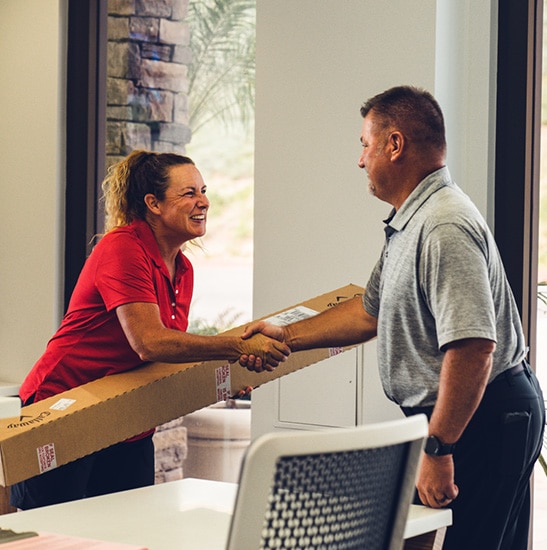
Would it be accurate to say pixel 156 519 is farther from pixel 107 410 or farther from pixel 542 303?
pixel 542 303

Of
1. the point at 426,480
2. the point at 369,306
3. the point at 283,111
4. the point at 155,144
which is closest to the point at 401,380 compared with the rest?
the point at 426,480

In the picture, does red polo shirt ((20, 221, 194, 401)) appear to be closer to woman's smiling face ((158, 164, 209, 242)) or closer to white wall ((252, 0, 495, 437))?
woman's smiling face ((158, 164, 209, 242))

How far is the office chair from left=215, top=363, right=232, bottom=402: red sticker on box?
123 cm

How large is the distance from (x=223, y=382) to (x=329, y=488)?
1368 millimetres

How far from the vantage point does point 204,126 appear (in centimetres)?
364

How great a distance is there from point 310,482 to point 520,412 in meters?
1.02

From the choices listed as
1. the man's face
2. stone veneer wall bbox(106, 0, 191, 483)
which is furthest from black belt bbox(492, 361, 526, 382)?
stone veneer wall bbox(106, 0, 191, 483)

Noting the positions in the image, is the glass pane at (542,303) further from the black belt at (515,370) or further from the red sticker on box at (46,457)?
the red sticker on box at (46,457)

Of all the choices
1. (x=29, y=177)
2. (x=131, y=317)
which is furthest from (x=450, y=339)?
(x=29, y=177)

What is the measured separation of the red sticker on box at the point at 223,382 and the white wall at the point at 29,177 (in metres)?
1.69

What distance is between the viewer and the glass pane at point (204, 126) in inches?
137

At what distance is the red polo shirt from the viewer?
95.6 inches

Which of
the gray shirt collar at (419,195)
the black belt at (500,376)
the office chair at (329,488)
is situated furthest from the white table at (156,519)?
the gray shirt collar at (419,195)

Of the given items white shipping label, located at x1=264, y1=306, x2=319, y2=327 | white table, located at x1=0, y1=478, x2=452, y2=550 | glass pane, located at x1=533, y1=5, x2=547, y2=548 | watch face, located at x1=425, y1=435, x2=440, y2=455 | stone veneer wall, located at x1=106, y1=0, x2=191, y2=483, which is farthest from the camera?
stone veneer wall, located at x1=106, y1=0, x2=191, y2=483
